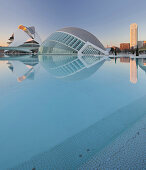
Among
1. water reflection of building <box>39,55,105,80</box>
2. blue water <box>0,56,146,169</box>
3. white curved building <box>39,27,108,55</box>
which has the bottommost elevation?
blue water <box>0,56,146,169</box>

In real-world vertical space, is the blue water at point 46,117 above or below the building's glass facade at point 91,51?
below

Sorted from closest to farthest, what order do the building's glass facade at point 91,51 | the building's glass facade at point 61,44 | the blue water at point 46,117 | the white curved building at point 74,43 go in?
the blue water at point 46,117
the white curved building at point 74,43
the building's glass facade at point 61,44
the building's glass facade at point 91,51

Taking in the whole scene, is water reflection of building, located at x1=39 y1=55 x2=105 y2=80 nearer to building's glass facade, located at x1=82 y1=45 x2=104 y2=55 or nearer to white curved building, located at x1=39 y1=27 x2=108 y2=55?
white curved building, located at x1=39 y1=27 x2=108 y2=55

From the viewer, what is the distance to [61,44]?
42.5 meters

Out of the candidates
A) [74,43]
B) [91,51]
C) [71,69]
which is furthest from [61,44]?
[71,69]

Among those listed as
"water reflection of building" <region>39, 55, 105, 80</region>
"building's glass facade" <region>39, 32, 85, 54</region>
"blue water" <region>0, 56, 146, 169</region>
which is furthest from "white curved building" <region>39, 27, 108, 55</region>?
"blue water" <region>0, 56, 146, 169</region>

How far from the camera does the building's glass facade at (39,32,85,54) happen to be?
38812mm

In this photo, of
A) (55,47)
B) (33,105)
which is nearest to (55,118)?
(33,105)

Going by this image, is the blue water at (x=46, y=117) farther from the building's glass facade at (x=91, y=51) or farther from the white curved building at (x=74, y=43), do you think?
the building's glass facade at (x=91, y=51)

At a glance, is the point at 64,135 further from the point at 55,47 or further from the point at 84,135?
the point at 55,47

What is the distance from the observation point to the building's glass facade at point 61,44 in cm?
3881

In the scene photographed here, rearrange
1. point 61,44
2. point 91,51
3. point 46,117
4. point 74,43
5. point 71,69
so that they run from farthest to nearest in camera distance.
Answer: point 61,44 < point 91,51 < point 74,43 < point 71,69 < point 46,117

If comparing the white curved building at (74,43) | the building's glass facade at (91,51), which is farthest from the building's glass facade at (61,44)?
the building's glass facade at (91,51)

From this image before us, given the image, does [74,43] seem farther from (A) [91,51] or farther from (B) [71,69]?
(B) [71,69]
